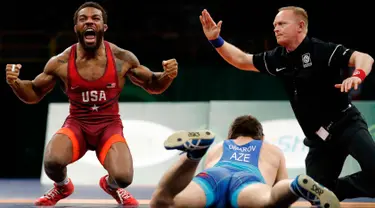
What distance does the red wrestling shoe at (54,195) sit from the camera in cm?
526

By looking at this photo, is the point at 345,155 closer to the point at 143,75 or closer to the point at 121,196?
the point at 143,75

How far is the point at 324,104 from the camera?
15.1 feet

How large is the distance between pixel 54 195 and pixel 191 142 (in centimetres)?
225

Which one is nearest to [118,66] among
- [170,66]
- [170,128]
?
[170,66]

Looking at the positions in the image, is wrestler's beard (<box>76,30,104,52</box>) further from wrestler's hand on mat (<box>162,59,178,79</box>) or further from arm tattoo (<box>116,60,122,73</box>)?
wrestler's hand on mat (<box>162,59,178,79</box>)

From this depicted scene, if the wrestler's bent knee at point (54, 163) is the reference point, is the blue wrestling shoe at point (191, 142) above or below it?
above

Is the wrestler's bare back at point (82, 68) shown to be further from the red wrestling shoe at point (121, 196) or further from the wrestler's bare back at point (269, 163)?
the wrestler's bare back at point (269, 163)

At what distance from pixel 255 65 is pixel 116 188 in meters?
1.68

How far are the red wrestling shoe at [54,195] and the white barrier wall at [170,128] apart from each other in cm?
281

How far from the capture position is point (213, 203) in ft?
13.1

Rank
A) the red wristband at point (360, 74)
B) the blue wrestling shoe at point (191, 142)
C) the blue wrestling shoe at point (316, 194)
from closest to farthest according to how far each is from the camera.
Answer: the blue wrestling shoe at point (316, 194)
the blue wrestling shoe at point (191, 142)
the red wristband at point (360, 74)

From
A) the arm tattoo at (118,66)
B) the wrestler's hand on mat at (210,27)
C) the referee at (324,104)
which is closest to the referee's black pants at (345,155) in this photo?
the referee at (324,104)

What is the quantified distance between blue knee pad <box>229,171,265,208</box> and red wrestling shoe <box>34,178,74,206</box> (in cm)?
193

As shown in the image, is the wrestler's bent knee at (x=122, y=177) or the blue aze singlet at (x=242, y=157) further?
the wrestler's bent knee at (x=122, y=177)
